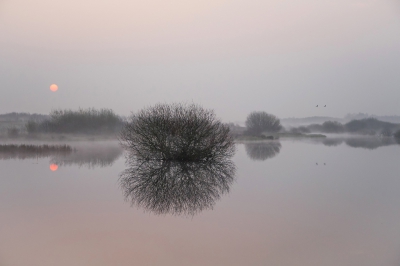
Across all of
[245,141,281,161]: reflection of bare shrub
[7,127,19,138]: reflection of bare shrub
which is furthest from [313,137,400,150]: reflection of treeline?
[7,127,19,138]: reflection of bare shrub

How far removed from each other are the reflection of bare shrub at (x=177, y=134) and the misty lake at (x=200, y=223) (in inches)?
212

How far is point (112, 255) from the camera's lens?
5527mm

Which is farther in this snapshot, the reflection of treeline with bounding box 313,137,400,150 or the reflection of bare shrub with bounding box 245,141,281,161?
the reflection of treeline with bounding box 313,137,400,150

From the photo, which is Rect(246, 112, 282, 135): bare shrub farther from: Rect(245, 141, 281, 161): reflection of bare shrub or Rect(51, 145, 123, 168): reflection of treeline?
Rect(51, 145, 123, 168): reflection of treeline

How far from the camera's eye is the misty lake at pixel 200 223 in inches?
215

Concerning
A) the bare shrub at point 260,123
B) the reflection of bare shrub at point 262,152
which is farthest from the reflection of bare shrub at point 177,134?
the bare shrub at point 260,123

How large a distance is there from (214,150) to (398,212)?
11.3m

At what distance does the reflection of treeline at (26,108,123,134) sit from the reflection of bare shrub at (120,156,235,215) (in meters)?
32.7

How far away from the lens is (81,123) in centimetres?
4750

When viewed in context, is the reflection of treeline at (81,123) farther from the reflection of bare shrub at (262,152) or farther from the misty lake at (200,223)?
the misty lake at (200,223)

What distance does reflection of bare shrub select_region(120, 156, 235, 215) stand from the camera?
8.59 m

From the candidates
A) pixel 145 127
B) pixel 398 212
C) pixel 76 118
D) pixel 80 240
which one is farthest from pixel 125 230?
pixel 76 118

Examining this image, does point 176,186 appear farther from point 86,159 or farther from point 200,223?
point 86,159

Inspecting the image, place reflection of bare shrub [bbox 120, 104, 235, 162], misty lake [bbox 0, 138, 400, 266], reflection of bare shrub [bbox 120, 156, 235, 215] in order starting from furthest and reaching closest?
reflection of bare shrub [bbox 120, 104, 235, 162], reflection of bare shrub [bbox 120, 156, 235, 215], misty lake [bbox 0, 138, 400, 266]
